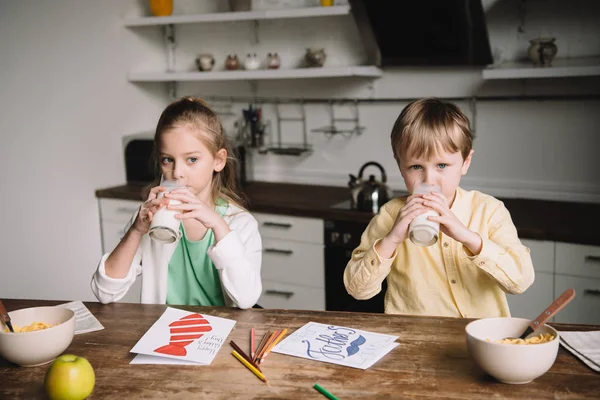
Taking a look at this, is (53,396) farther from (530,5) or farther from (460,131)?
(530,5)

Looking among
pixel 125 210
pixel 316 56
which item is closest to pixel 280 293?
pixel 125 210

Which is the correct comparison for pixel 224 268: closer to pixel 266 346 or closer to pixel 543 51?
pixel 266 346

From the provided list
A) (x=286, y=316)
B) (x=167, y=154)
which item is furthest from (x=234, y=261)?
(x=167, y=154)

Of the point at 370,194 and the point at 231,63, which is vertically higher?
the point at 231,63

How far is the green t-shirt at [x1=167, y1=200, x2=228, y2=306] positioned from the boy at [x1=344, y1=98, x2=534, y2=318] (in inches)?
18.5

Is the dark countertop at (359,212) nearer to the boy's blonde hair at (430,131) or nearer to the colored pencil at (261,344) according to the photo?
the boy's blonde hair at (430,131)

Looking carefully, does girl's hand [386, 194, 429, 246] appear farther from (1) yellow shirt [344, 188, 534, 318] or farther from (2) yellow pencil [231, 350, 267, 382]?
(2) yellow pencil [231, 350, 267, 382]

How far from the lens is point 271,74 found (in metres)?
3.40

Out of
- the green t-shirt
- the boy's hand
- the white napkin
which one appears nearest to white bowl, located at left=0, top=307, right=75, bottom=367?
the green t-shirt

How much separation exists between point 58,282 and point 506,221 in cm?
256

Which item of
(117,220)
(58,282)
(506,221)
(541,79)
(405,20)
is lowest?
(58,282)

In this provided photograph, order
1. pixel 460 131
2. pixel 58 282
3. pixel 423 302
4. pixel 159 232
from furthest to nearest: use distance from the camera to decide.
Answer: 1. pixel 58 282
2. pixel 423 302
3. pixel 460 131
4. pixel 159 232

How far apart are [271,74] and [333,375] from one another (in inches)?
96.2

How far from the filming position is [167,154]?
1.78 meters
